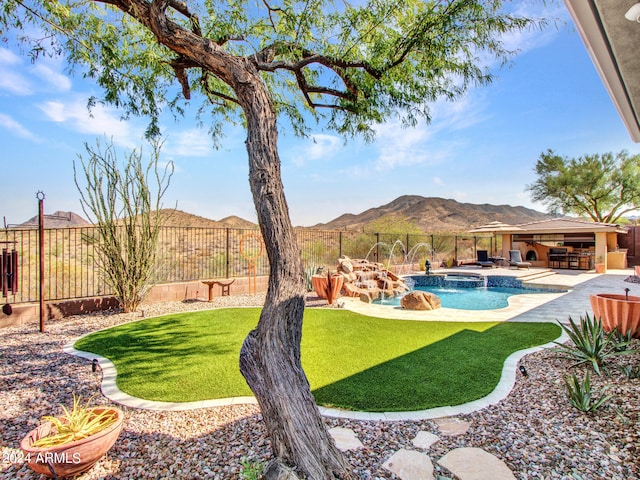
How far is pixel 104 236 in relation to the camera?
272 inches

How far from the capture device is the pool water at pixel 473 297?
359 inches

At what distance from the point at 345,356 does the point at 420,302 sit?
3.86 metres

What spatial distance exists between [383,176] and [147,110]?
22.8m

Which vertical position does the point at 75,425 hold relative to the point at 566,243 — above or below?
below

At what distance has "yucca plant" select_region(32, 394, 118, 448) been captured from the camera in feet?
6.84

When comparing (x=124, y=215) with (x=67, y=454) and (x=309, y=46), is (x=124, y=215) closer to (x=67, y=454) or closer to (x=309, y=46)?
(x=309, y=46)

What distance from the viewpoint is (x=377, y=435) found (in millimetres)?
2498

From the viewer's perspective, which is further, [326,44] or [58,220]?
[58,220]

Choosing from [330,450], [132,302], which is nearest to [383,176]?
[132,302]

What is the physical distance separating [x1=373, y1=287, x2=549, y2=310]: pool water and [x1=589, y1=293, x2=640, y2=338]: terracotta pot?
4.14 m

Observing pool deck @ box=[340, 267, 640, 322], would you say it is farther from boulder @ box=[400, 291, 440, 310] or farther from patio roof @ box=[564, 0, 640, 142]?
patio roof @ box=[564, 0, 640, 142]

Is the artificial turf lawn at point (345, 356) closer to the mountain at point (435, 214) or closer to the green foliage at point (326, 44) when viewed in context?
the green foliage at point (326, 44)

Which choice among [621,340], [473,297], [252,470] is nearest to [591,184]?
[473,297]

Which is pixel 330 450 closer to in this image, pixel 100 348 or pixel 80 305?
pixel 100 348
